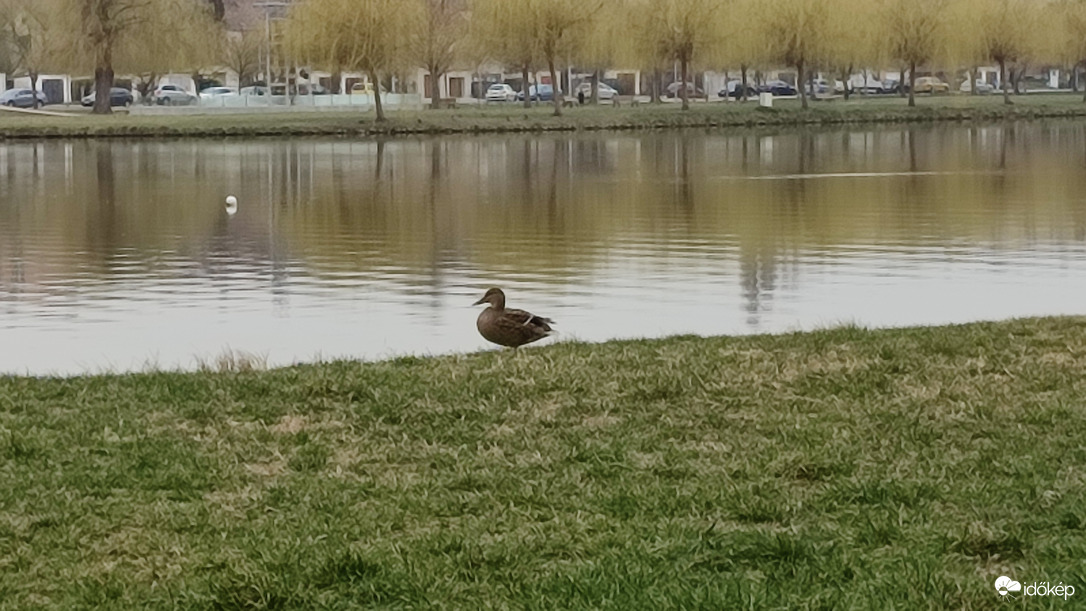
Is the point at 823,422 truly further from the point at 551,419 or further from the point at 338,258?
the point at 338,258

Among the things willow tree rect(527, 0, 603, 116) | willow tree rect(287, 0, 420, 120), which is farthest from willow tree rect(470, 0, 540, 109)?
willow tree rect(287, 0, 420, 120)

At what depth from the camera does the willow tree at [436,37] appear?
74.8m

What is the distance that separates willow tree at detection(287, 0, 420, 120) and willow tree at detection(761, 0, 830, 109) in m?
19.5

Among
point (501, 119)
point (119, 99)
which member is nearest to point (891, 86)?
point (119, 99)

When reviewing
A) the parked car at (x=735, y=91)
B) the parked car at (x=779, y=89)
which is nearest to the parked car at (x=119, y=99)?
the parked car at (x=735, y=91)

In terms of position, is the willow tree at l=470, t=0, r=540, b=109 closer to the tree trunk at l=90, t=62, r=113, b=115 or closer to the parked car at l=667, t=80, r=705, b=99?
the tree trunk at l=90, t=62, r=113, b=115

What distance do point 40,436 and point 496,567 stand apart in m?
3.40

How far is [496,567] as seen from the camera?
Answer: 6.27m

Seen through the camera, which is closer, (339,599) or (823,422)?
(339,599)

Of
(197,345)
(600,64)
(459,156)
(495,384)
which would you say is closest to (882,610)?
(495,384)
